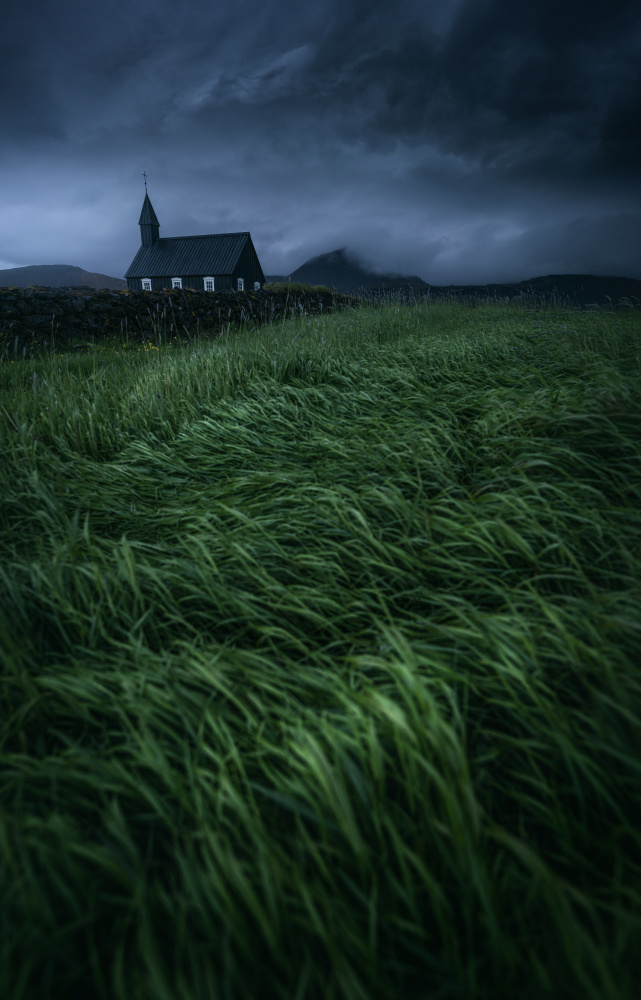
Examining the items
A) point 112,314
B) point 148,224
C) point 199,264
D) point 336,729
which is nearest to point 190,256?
point 199,264

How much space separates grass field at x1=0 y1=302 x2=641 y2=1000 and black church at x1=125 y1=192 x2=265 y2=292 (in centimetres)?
3267

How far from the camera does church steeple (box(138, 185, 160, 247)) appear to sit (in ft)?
121

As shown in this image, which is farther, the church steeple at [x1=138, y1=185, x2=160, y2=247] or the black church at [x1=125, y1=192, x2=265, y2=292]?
the church steeple at [x1=138, y1=185, x2=160, y2=247]

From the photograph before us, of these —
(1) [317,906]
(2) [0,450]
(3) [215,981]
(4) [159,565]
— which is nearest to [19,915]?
(3) [215,981]

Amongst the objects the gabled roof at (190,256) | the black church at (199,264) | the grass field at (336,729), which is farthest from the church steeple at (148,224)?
the grass field at (336,729)

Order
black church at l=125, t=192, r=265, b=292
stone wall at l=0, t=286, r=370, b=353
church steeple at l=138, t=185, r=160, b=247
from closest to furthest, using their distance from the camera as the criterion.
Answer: stone wall at l=0, t=286, r=370, b=353, black church at l=125, t=192, r=265, b=292, church steeple at l=138, t=185, r=160, b=247

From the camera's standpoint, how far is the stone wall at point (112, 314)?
7684mm

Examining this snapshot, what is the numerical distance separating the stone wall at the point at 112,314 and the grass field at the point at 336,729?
542cm

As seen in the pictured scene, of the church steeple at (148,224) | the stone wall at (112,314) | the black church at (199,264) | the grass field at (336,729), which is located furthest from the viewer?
the church steeple at (148,224)

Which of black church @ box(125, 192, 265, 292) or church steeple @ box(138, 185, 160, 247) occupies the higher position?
church steeple @ box(138, 185, 160, 247)

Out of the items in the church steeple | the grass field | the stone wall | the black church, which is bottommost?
the grass field

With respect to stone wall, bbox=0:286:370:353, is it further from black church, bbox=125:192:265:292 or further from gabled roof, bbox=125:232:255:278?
gabled roof, bbox=125:232:255:278

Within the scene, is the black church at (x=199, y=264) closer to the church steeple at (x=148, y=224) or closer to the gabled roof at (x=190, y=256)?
the gabled roof at (x=190, y=256)

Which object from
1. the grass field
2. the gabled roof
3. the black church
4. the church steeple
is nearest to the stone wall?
the grass field
